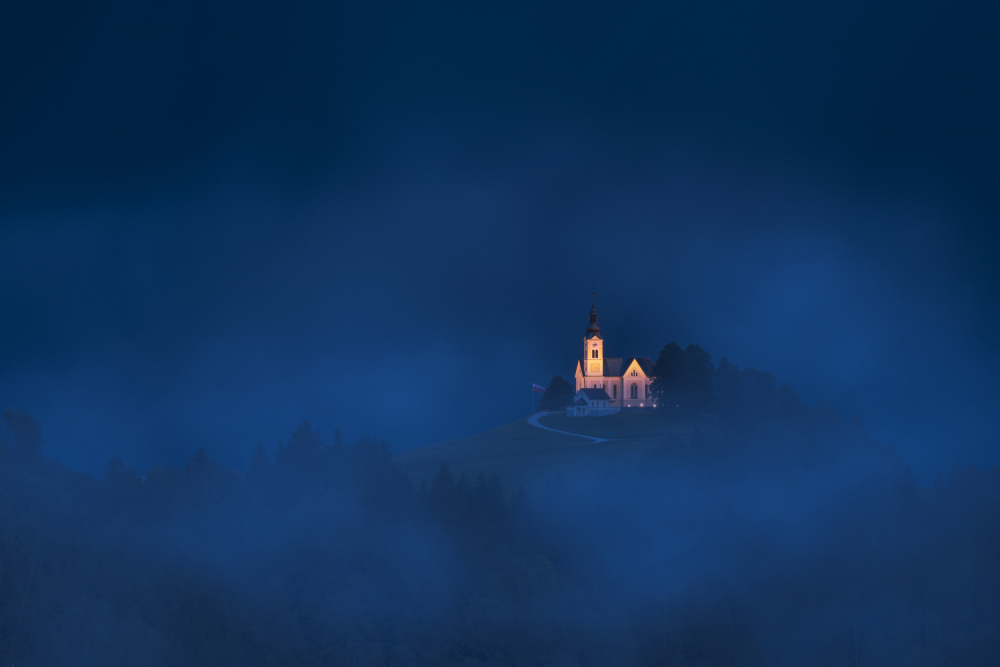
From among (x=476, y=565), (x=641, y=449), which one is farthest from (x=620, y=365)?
(x=476, y=565)

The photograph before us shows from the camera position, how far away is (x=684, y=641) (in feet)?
92.5

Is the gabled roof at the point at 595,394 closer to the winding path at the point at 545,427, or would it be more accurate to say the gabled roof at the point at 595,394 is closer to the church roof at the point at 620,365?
the church roof at the point at 620,365

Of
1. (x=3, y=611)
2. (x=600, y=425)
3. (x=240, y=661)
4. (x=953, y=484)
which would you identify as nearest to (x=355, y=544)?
(x=240, y=661)

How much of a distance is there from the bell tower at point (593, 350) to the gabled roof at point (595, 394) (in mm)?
3784

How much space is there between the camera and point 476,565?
30.9 meters

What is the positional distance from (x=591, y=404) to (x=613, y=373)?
19.6 feet

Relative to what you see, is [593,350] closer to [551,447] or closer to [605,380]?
[605,380]

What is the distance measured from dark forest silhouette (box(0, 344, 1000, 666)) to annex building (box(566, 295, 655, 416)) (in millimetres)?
28269

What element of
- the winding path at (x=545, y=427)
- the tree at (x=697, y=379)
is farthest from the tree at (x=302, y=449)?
the tree at (x=697, y=379)

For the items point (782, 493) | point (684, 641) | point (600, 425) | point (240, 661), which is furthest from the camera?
point (600, 425)

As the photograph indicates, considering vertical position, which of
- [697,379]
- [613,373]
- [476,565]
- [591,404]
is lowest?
[476,565]

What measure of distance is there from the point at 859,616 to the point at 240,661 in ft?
75.8

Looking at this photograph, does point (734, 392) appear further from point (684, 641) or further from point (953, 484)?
point (684, 641)

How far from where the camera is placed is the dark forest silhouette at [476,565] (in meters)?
25.0
